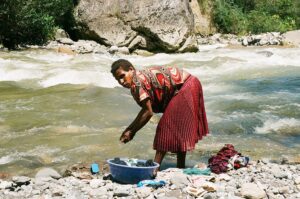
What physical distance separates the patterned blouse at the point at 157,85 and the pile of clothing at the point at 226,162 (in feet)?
2.39

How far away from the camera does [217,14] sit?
2512 centimetres

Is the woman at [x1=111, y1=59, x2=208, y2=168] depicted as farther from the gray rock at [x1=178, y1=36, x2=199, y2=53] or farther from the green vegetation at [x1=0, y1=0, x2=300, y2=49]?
the gray rock at [x1=178, y1=36, x2=199, y2=53]

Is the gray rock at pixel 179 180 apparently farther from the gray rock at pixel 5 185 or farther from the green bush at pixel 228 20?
the green bush at pixel 228 20

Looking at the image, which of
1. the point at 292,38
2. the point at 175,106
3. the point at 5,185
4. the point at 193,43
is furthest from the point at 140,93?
the point at 292,38

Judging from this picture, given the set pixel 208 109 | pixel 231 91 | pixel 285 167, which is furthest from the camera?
pixel 231 91

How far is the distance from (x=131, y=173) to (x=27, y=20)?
14.7 meters

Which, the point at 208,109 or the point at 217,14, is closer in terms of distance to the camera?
the point at 208,109

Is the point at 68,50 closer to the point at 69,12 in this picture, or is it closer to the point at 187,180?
the point at 69,12

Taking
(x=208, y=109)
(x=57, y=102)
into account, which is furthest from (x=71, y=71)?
(x=208, y=109)

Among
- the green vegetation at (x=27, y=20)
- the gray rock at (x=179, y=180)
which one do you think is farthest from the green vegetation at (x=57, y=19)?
the gray rock at (x=179, y=180)

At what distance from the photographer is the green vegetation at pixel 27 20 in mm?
17453

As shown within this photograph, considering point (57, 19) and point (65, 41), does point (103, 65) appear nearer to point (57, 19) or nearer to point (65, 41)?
point (65, 41)

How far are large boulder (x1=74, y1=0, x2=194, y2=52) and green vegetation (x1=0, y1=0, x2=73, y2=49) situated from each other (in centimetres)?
121

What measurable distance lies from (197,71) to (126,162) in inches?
361
